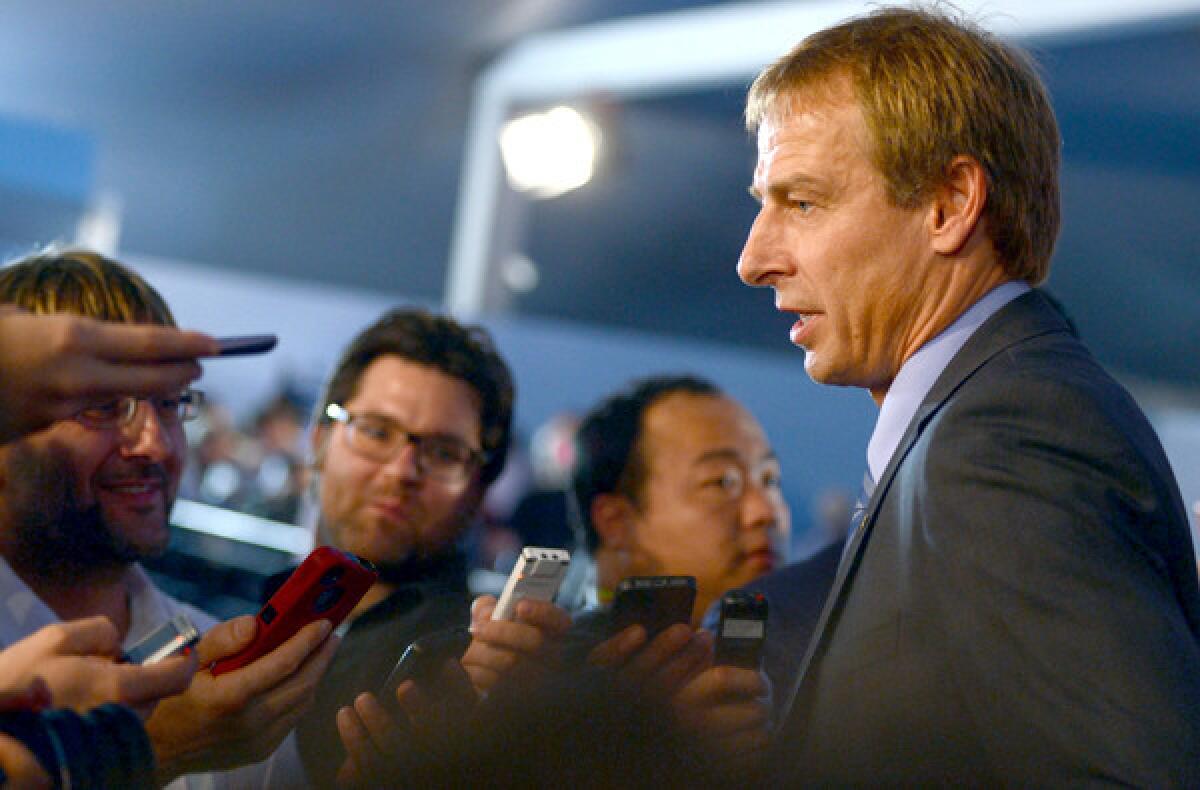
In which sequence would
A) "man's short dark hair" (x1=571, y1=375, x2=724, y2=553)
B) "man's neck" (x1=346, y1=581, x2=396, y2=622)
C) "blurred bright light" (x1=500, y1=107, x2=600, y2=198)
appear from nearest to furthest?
"man's neck" (x1=346, y1=581, x2=396, y2=622), "man's short dark hair" (x1=571, y1=375, x2=724, y2=553), "blurred bright light" (x1=500, y1=107, x2=600, y2=198)

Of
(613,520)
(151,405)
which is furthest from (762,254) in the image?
(613,520)

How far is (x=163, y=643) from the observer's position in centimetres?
119

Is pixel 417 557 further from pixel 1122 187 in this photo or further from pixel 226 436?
pixel 1122 187

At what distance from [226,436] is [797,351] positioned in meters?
3.80

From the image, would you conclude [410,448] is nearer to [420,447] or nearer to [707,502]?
[420,447]

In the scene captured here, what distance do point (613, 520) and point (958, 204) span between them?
1.26m

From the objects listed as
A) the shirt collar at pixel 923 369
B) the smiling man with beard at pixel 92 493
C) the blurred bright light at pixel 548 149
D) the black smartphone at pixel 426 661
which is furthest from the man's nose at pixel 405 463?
the blurred bright light at pixel 548 149

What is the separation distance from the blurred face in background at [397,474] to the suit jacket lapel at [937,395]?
3.23 feet

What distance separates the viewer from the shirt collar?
144 centimetres

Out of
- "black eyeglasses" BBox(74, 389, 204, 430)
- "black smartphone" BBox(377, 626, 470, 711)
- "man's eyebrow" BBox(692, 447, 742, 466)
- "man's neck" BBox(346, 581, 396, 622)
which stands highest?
"black eyeglasses" BBox(74, 389, 204, 430)

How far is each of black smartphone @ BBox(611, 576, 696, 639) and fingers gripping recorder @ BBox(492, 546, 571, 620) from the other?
0.09 meters

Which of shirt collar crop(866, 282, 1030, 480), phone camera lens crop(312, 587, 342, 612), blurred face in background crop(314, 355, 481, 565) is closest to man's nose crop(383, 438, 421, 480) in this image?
blurred face in background crop(314, 355, 481, 565)

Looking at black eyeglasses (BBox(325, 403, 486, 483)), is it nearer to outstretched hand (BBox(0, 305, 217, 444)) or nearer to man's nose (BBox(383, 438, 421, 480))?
man's nose (BBox(383, 438, 421, 480))

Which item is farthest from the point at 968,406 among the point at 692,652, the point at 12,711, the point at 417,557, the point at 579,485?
the point at 579,485
